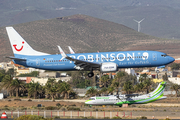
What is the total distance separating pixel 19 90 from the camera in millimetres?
133000

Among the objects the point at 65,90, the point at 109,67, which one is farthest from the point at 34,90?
the point at 109,67

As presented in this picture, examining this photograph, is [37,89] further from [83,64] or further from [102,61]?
[102,61]

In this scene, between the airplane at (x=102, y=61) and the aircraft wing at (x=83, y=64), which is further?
the airplane at (x=102, y=61)

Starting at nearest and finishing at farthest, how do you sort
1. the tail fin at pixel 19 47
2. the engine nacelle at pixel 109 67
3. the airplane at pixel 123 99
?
the engine nacelle at pixel 109 67, the tail fin at pixel 19 47, the airplane at pixel 123 99

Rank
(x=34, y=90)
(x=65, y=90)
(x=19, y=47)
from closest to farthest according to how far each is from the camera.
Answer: (x=19, y=47)
(x=65, y=90)
(x=34, y=90)

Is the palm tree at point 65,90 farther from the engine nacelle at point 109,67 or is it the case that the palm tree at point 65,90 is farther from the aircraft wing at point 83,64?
the engine nacelle at point 109,67

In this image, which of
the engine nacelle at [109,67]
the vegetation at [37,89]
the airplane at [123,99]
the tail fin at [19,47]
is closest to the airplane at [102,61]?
the engine nacelle at [109,67]

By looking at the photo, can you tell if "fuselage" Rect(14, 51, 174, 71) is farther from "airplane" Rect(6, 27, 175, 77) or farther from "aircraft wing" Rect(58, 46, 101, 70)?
"aircraft wing" Rect(58, 46, 101, 70)

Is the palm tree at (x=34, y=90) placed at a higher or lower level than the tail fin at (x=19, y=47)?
lower

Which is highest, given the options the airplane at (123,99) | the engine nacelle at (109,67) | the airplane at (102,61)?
the airplane at (102,61)

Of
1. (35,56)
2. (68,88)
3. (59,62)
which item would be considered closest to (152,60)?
(59,62)

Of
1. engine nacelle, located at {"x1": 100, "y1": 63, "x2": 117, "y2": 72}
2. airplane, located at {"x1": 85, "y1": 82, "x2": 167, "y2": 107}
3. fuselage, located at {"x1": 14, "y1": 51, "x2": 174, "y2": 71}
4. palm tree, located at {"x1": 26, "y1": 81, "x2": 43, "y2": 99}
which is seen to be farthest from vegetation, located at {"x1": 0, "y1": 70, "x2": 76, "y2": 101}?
engine nacelle, located at {"x1": 100, "y1": 63, "x2": 117, "y2": 72}

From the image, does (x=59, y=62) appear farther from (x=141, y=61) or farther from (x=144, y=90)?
(x=144, y=90)

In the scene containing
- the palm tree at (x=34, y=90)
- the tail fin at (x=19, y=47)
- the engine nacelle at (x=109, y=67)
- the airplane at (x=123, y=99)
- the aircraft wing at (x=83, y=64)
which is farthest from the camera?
the palm tree at (x=34, y=90)
